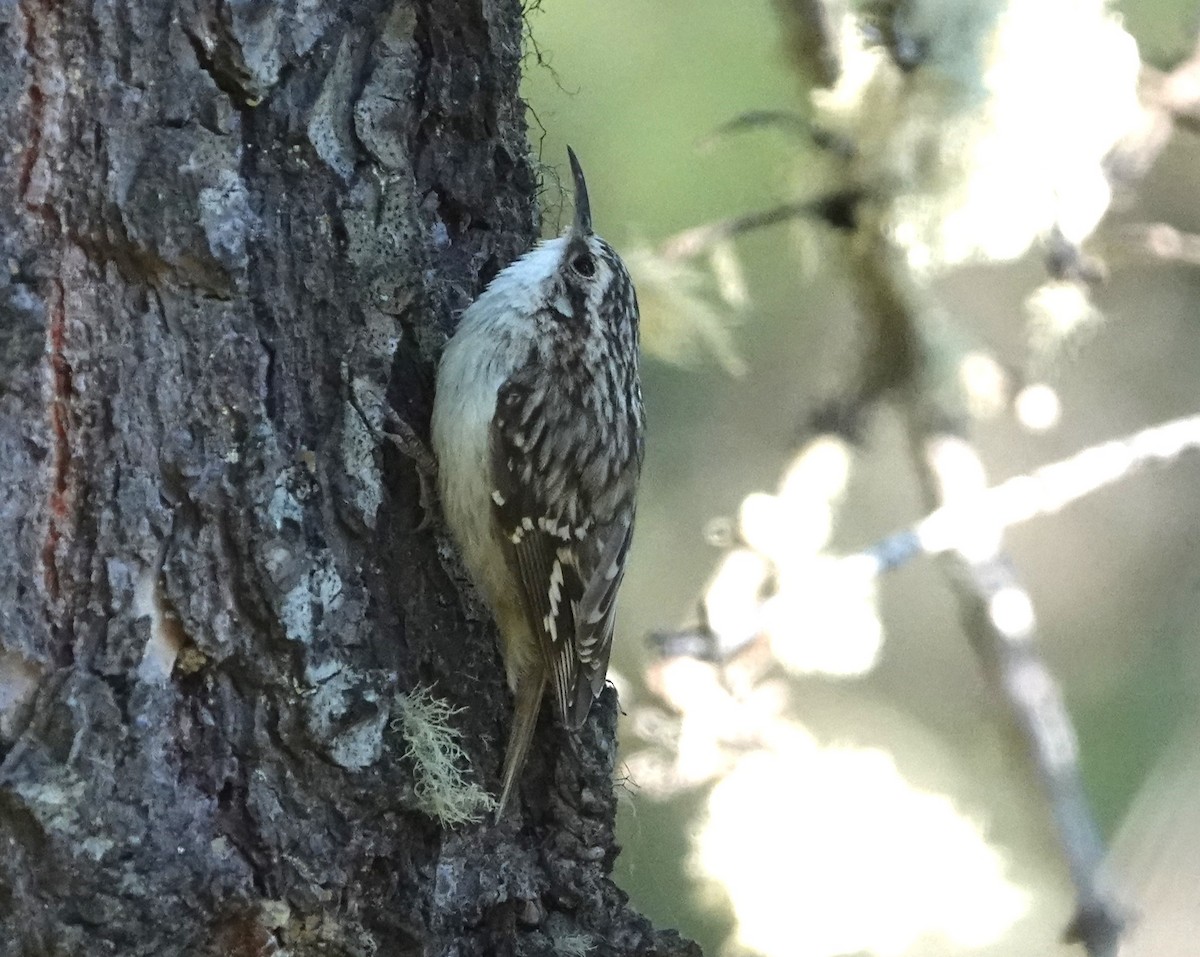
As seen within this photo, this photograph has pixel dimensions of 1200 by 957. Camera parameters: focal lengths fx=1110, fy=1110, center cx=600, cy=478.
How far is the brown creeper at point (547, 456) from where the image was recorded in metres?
1.43

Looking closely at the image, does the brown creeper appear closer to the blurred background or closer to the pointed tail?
the pointed tail

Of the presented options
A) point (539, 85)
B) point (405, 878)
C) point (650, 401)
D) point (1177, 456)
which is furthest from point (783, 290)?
point (405, 878)

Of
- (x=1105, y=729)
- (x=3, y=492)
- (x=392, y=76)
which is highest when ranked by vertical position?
(x=392, y=76)

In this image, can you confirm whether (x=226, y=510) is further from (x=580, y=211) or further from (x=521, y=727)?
(x=580, y=211)

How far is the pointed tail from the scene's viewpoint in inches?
54.1

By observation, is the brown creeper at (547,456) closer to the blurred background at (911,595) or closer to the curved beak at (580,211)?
the curved beak at (580,211)

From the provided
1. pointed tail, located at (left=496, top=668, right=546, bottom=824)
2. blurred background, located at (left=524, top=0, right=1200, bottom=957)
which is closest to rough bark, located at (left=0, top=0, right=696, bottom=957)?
pointed tail, located at (left=496, top=668, right=546, bottom=824)

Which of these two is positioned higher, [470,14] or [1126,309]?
[1126,309]

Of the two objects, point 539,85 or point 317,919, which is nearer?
point 317,919

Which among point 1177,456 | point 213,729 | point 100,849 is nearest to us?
point 100,849

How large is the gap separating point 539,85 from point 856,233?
0.74 metres

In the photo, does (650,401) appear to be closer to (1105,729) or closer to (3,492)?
(1105,729)

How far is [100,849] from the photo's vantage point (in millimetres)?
1017

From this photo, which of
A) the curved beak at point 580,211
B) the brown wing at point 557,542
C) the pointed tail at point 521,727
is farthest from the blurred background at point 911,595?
the pointed tail at point 521,727
